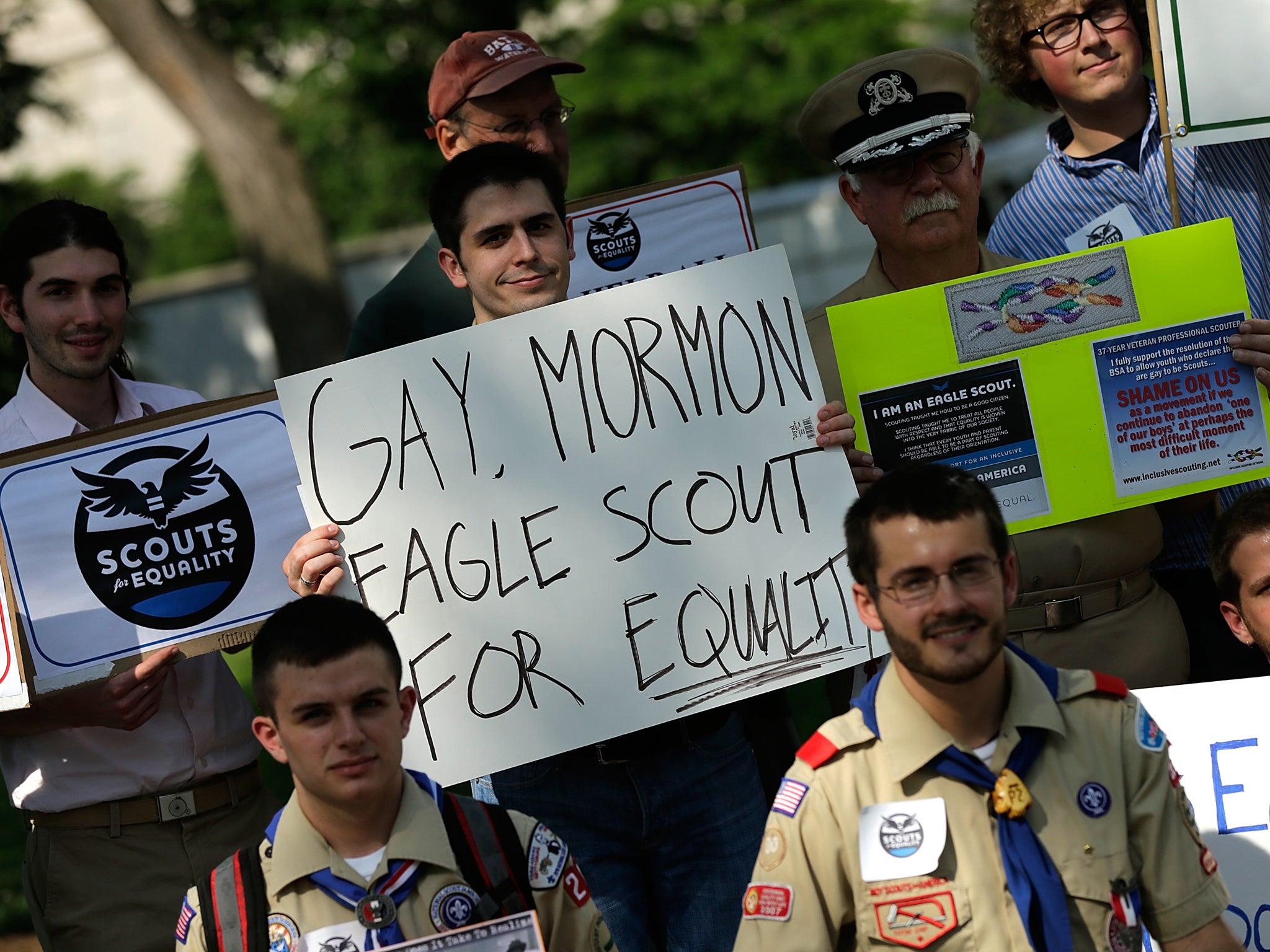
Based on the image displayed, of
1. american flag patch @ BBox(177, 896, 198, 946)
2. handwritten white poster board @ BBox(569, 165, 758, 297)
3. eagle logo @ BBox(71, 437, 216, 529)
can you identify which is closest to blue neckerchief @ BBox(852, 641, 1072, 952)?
american flag patch @ BBox(177, 896, 198, 946)

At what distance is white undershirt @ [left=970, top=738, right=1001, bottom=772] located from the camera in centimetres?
294

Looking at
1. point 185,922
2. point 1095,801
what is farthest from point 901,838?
point 185,922

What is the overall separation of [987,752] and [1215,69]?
2072 millimetres

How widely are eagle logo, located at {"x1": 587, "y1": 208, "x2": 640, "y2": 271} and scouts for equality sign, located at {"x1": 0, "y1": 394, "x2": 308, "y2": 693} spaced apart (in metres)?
1.33

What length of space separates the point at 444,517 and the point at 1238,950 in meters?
1.86

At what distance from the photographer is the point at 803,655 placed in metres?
3.59

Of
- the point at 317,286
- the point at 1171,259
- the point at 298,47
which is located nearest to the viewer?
the point at 1171,259

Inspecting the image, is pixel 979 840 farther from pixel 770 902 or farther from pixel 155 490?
pixel 155 490

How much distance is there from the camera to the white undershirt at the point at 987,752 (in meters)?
2.94

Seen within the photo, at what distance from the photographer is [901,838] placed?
9.45 ft

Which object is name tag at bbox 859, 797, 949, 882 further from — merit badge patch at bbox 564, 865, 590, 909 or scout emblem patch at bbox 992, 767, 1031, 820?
merit badge patch at bbox 564, 865, 590, 909

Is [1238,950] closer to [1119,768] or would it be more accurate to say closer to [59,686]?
[1119,768]

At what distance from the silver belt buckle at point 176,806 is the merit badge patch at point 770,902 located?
1628mm

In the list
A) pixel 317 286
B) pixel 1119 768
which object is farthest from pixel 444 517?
pixel 317 286
